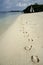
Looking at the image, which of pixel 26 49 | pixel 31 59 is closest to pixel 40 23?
pixel 26 49

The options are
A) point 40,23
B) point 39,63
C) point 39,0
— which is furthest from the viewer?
point 40,23

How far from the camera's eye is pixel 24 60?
3.87 ft

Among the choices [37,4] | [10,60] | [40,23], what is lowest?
[10,60]

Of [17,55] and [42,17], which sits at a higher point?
[42,17]

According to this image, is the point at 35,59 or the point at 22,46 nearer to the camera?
the point at 35,59

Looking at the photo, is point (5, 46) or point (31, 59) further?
point (5, 46)

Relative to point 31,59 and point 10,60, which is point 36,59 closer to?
point 31,59

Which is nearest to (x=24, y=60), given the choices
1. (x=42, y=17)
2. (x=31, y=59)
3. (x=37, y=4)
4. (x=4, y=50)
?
(x=31, y=59)

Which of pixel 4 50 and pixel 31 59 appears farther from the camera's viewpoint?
pixel 4 50

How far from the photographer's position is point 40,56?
1.17m

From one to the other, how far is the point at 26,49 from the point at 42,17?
58 centimetres

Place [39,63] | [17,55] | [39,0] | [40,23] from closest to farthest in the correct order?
[39,63] < [17,55] < [39,0] < [40,23]

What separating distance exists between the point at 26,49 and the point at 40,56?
160 mm

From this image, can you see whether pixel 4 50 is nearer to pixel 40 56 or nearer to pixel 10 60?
pixel 10 60
